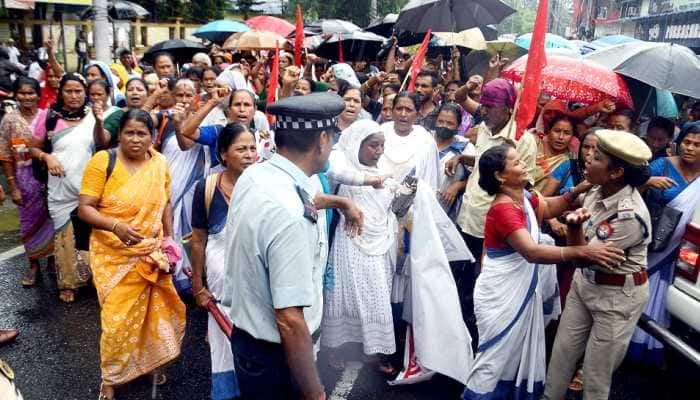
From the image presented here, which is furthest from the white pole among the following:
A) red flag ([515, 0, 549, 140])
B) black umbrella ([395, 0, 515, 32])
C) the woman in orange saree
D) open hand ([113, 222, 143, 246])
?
red flag ([515, 0, 549, 140])

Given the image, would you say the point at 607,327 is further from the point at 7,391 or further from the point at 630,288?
the point at 7,391

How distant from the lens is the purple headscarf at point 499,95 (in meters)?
4.02

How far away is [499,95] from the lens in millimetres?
4016

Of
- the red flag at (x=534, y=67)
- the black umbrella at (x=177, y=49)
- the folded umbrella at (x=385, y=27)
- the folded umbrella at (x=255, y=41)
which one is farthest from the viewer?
the folded umbrella at (x=385, y=27)

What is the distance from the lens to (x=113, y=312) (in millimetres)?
3273

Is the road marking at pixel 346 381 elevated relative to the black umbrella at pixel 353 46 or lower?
lower

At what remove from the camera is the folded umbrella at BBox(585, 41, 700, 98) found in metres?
4.65

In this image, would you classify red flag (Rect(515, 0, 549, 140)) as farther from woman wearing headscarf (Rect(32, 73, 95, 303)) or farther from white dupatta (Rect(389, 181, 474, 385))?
woman wearing headscarf (Rect(32, 73, 95, 303))

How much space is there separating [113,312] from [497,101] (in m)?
2.86

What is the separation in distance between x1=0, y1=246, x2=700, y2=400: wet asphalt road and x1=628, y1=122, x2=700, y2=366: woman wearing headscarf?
20cm

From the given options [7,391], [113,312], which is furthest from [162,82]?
[7,391]

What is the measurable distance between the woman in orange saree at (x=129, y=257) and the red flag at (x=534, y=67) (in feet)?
7.60

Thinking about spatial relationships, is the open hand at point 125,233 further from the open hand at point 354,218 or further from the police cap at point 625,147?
the police cap at point 625,147

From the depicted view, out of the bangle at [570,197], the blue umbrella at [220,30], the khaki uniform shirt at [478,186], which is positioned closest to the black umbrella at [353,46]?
the blue umbrella at [220,30]
